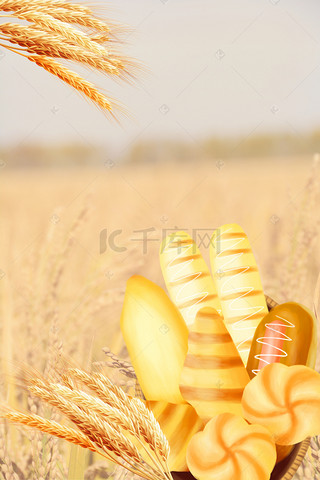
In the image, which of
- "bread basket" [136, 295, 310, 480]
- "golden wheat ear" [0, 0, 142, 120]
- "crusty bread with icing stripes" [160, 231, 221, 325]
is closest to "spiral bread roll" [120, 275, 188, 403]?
"crusty bread with icing stripes" [160, 231, 221, 325]

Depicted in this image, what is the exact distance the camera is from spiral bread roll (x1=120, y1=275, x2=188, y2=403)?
0.96 m

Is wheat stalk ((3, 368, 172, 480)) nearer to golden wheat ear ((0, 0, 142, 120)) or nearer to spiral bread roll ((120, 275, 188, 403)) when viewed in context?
spiral bread roll ((120, 275, 188, 403))

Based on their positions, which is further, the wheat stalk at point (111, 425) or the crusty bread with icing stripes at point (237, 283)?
the crusty bread with icing stripes at point (237, 283)

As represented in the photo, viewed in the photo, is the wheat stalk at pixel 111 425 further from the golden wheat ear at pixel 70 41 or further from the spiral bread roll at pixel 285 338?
the golden wheat ear at pixel 70 41

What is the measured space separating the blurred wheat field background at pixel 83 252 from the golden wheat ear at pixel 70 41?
0.16 m

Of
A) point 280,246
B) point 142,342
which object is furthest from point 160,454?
point 280,246

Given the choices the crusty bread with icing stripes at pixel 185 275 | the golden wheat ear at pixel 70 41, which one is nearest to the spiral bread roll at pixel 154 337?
the crusty bread with icing stripes at pixel 185 275

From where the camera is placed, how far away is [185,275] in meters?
1.00

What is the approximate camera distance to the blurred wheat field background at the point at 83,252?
1.02m

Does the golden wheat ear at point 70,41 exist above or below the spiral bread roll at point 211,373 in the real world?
above

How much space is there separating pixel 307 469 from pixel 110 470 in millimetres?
361

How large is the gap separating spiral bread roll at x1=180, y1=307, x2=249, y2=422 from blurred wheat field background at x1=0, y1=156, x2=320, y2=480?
140 millimetres

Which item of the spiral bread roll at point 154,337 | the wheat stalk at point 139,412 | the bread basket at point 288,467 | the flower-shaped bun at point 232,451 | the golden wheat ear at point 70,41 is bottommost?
the bread basket at point 288,467

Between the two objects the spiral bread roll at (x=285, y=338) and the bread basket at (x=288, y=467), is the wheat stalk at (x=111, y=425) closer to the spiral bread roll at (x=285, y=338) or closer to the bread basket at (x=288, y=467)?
the bread basket at (x=288, y=467)
